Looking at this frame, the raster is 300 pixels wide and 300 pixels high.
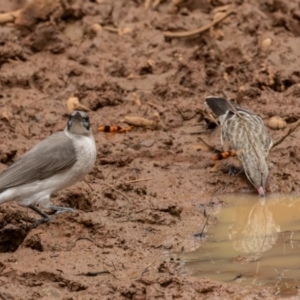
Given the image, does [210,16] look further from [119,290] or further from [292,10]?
[119,290]

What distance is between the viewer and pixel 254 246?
8.95 metres

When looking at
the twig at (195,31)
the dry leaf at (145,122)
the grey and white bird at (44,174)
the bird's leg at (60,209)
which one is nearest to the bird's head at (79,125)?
the grey and white bird at (44,174)

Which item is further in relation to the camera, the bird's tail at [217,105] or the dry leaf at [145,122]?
the dry leaf at [145,122]

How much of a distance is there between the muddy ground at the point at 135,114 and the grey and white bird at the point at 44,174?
223 millimetres

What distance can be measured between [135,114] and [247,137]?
170 centimetres

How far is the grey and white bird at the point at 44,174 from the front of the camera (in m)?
9.17

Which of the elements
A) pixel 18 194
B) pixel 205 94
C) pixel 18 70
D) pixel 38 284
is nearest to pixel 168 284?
pixel 38 284

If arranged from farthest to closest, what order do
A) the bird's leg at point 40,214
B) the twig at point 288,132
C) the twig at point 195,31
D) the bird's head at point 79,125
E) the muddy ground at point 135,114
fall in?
1. the twig at point 195,31
2. the twig at point 288,132
3. the bird's head at point 79,125
4. the bird's leg at point 40,214
5. the muddy ground at point 135,114

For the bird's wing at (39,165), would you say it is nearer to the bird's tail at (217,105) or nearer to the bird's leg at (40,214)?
the bird's leg at (40,214)

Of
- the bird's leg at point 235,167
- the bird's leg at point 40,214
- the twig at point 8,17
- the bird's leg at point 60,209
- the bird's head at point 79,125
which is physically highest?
the bird's head at point 79,125

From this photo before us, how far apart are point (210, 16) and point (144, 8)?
982 millimetres

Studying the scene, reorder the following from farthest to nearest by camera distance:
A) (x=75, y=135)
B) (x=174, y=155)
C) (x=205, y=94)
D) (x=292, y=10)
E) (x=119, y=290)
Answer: (x=292, y=10)
(x=205, y=94)
(x=174, y=155)
(x=75, y=135)
(x=119, y=290)

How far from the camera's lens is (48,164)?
9281 mm

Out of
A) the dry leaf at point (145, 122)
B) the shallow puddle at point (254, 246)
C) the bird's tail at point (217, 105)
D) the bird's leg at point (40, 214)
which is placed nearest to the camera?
the shallow puddle at point (254, 246)
